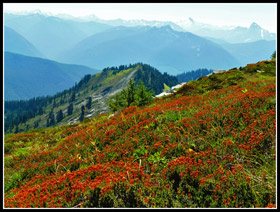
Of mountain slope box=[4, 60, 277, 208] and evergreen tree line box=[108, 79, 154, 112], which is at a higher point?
evergreen tree line box=[108, 79, 154, 112]

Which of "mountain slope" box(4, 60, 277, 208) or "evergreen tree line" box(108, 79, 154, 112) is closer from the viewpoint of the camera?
"mountain slope" box(4, 60, 277, 208)

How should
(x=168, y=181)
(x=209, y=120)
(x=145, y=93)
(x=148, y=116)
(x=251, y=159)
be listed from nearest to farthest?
(x=168, y=181) < (x=251, y=159) < (x=209, y=120) < (x=148, y=116) < (x=145, y=93)

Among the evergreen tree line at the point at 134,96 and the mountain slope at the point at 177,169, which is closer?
the mountain slope at the point at 177,169

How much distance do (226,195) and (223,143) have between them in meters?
2.36

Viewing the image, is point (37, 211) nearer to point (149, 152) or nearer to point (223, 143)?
point (149, 152)

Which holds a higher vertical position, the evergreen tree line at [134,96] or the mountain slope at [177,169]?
the evergreen tree line at [134,96]

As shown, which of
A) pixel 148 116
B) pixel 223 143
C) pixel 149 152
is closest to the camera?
pixel 223 143

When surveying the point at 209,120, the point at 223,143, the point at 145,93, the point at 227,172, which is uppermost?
the point at 145,93

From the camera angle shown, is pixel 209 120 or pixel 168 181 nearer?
pixel 168 181

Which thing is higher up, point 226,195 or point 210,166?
point 210,166

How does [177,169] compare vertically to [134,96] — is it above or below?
below

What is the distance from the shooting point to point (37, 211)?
3619 millimetres

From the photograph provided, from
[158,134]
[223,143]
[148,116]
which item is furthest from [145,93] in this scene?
[223,143]

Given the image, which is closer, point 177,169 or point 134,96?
point 177,169
